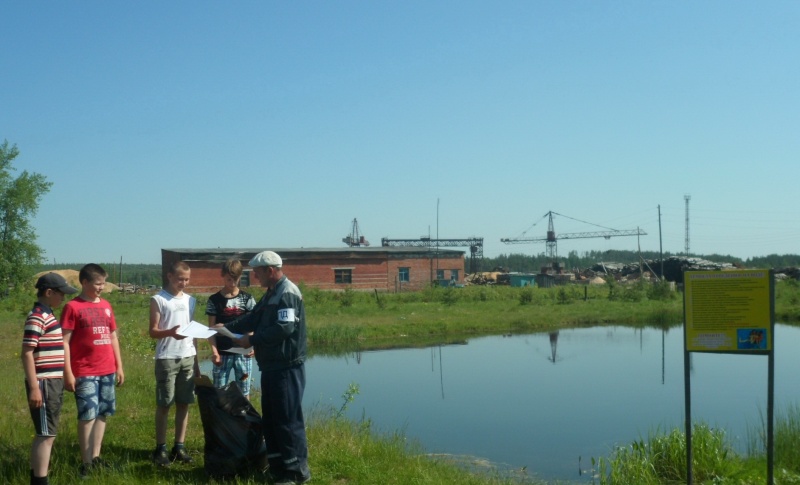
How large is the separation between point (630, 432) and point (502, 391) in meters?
4.29

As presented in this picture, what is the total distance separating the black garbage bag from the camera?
19.2 ft

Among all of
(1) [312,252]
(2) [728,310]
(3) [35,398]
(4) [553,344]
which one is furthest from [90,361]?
(1) [312,252]

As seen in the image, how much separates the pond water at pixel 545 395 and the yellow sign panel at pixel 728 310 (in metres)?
3.64

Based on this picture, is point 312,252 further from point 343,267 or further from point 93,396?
point 93,396

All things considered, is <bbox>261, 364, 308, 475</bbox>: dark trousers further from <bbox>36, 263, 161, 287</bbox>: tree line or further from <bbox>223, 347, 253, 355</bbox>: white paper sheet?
<bbox>36, 263, 161, 287</bbox>: tree line

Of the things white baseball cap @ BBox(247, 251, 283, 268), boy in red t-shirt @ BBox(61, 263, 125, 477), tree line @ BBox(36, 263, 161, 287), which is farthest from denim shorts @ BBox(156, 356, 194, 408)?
tree line @ BBox(36, 263, 161, 287)

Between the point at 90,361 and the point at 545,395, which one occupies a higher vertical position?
the point at 90,361

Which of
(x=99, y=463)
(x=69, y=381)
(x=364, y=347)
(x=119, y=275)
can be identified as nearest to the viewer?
(x=69, y=381)

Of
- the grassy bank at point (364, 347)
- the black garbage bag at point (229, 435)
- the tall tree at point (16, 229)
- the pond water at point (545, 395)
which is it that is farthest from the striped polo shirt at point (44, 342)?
the tall tree at point (16, 229)

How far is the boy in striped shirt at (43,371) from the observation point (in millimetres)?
5305

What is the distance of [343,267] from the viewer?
50531mm

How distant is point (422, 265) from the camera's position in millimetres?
53875

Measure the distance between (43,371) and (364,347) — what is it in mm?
17629

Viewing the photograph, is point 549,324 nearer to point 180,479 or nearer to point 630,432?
point 630,432
